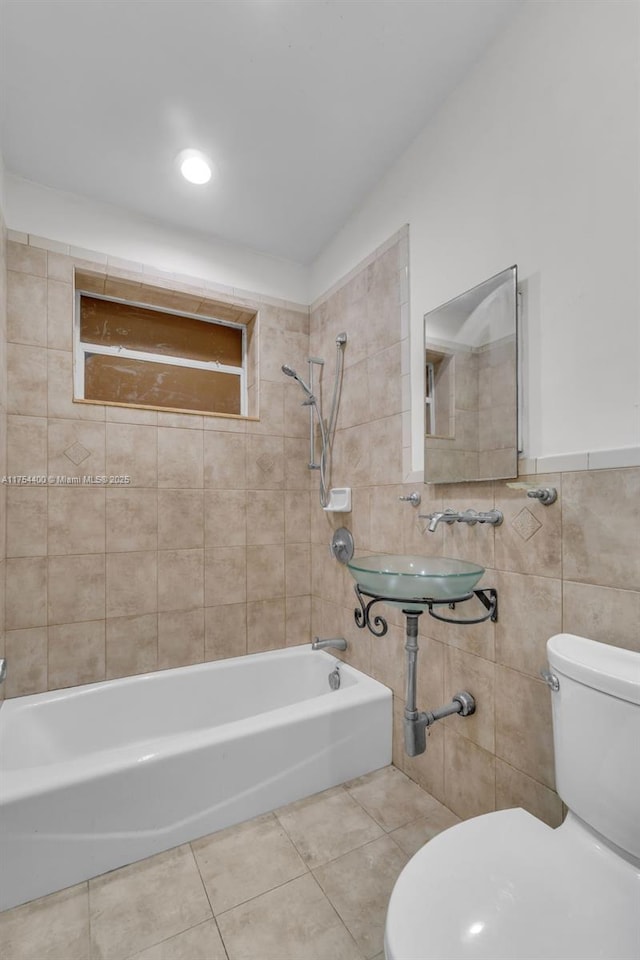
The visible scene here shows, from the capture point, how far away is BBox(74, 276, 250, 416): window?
2.24 m

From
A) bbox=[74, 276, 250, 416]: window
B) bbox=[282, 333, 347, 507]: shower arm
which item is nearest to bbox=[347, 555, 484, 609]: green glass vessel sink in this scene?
bbox=[282, 333, 347, 507]: shower arm

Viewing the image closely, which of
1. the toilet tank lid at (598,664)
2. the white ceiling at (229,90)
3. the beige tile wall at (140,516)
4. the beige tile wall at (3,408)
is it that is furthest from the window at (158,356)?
the toilet tank lid at (598,664)

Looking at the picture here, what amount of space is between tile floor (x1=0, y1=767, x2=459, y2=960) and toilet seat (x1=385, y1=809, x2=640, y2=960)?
0.54 m

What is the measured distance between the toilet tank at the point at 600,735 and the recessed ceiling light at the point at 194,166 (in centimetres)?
222

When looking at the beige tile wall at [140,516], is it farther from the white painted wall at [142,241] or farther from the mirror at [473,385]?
the mirror at [473,385]

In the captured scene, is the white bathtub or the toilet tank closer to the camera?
the toilet tank

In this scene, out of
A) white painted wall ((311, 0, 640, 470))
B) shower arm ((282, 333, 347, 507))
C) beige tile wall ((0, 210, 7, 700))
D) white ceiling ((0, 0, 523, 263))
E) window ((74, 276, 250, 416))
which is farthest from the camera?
shower arm ((282, 333, 347, 507))

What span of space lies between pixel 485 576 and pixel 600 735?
1.93ft

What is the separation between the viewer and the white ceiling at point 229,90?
4.45 feet

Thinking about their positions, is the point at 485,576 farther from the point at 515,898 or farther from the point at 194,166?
the point at 194,166

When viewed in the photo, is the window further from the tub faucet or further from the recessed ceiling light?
the tub faucet

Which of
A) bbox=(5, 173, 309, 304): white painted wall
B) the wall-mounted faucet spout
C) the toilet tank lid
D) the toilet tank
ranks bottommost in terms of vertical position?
the toilet tank

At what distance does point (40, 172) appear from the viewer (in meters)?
1.94

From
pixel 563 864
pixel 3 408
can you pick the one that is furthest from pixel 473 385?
pixel 3 408
